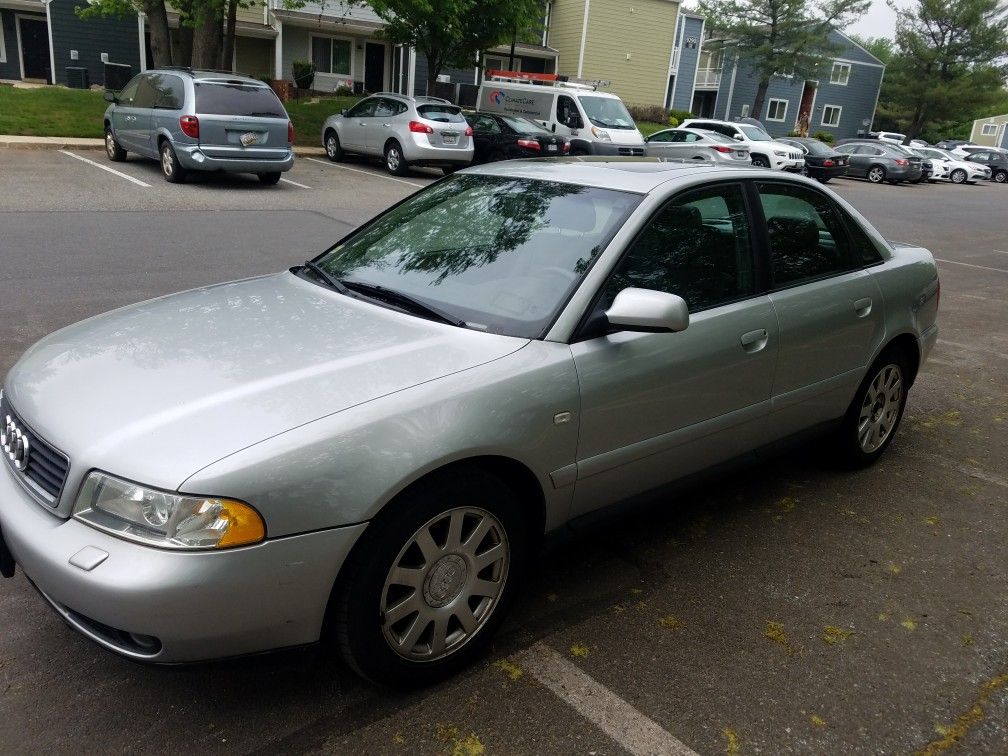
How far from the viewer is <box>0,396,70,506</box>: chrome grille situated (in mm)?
2478

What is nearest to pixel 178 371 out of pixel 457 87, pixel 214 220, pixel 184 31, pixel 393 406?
pixel 393 406

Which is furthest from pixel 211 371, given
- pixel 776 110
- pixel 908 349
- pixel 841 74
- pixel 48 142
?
pixel 841 74

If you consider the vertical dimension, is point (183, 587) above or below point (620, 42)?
below

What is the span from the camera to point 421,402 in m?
2.62

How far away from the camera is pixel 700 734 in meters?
2.68

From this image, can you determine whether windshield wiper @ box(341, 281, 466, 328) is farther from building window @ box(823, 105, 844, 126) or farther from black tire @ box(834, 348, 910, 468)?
building window @ box(823, 105, 844, 126)

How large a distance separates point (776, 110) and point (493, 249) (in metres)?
51.0

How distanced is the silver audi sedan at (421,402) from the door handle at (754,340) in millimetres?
11

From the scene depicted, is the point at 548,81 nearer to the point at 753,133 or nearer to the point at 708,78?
the point at 753,133

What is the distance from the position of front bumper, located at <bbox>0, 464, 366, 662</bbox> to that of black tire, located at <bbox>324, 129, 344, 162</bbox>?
711 inches

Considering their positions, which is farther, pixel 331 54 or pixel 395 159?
pixel 331 54

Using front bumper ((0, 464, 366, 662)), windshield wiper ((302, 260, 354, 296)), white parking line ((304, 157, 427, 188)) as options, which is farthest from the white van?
front bumper ((0, 464, 366, 662))

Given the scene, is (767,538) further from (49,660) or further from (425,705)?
(49,660)

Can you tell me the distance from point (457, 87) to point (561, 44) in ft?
34.1
